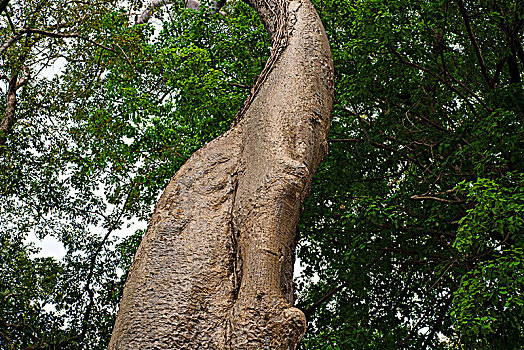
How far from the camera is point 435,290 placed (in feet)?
28.3

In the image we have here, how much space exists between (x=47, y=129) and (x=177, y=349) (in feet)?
41.6

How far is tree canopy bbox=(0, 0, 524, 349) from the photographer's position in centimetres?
600

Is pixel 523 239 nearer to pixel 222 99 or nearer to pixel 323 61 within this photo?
pixel 323 61

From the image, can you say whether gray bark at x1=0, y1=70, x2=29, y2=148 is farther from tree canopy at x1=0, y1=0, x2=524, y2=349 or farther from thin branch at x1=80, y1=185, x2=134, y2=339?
thin branch at x1=80, y1=185, x2=134, y2=339

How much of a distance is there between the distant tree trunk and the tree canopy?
103 inches

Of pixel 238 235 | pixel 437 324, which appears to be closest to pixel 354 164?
pixel 437 324

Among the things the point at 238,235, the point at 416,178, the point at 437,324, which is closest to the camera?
the point at 238,235

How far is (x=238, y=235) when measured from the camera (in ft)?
7.12

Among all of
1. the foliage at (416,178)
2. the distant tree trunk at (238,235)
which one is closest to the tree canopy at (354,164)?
the foliage at (416,178)

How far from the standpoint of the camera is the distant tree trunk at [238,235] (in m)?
1.87

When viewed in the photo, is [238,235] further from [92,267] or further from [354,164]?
[92,267]

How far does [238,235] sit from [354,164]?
21.4 ft

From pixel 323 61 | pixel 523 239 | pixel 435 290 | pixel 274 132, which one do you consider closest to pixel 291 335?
pixel 274 132

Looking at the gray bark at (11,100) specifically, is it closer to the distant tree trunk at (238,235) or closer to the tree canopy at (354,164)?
the tree canopy at (354,164)
